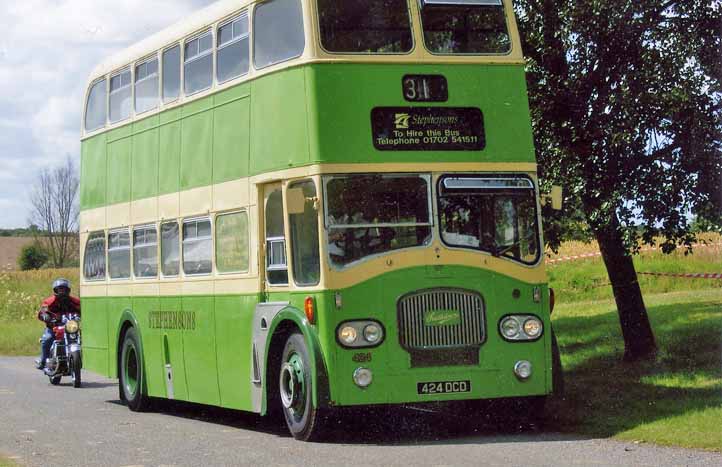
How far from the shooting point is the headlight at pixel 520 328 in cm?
1403

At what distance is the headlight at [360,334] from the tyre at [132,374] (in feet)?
21.1

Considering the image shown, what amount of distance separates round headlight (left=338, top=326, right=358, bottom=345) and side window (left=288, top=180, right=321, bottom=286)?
1.80 ft

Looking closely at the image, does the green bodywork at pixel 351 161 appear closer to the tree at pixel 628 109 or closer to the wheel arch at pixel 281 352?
the wheel arch at pixel 281 352

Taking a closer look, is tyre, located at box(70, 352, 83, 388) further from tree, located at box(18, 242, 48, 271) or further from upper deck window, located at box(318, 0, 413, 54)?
tree, located at box(18, 242, 48, 271)

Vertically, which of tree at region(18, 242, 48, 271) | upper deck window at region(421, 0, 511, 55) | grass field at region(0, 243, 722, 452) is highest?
tree at region(18, 242, 48, 271)

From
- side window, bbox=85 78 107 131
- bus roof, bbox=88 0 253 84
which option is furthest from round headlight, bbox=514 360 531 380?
side window, bbox=85 78 107 131

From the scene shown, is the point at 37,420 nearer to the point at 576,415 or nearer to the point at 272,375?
the point at 272,375

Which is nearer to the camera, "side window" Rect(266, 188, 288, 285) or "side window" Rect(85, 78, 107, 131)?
"side window" Rect(266, 188, 288, 285)

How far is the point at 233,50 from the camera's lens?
627 inches

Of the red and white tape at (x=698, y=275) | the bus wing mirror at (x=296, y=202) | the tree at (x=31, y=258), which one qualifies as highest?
the tree at (x=31, y=258)

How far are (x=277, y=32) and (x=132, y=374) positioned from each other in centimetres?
705

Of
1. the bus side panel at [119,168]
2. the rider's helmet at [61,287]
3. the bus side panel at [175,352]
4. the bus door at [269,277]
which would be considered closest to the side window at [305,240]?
the bus door at [269,277]

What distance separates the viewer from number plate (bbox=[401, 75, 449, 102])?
1421 cm

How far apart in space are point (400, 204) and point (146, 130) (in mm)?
5995
